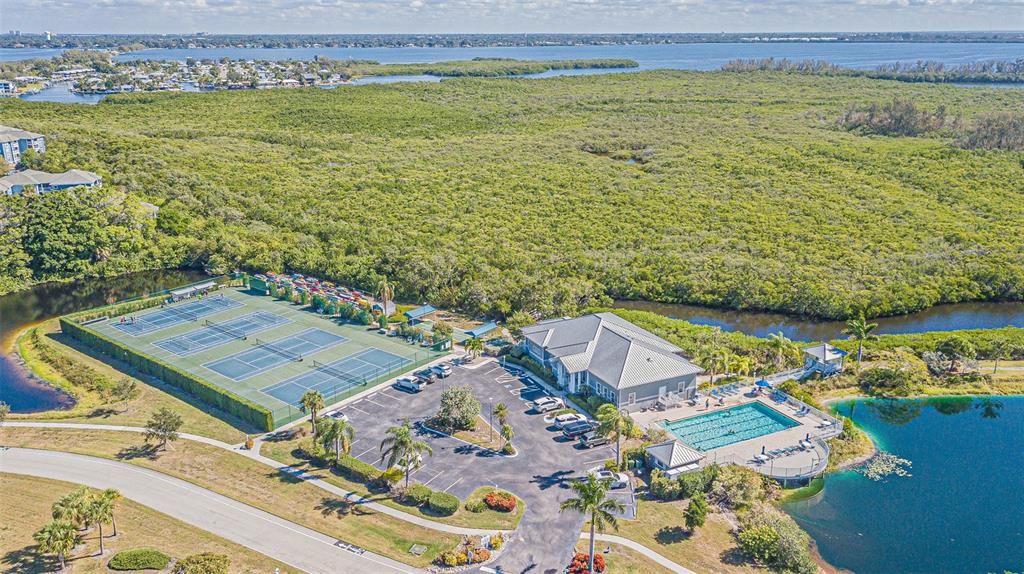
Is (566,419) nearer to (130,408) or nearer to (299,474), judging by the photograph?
(299,474)

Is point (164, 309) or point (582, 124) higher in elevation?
point (582, 124)

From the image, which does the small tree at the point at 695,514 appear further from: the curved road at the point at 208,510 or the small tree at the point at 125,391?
the small tree at the point at 125,391

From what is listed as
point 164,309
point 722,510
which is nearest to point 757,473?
point 722,510

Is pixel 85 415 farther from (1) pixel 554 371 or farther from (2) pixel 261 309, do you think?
(1) pixel 554 371

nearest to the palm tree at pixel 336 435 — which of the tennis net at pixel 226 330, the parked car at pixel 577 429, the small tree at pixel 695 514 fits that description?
the parked car at pixel 577 429

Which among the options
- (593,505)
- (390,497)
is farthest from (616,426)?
(390,497)

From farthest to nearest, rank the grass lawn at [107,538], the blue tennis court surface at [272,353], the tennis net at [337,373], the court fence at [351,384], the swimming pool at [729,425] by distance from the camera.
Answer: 1. the blue tennis court surface at [272,353]
2. the tennis net at [337,373]
3. the court fence at [351,384]
4. the swimming pool at [729,425]
5. the grass lawn at [107,538]
